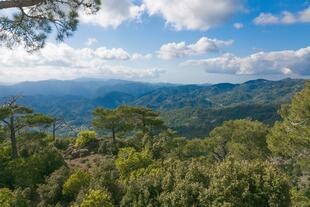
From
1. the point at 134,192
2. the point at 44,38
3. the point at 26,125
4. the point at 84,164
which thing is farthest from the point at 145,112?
the point at 44,38

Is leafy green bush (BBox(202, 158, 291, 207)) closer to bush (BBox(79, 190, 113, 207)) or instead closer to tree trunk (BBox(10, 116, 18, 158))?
bush (BBox(79, 190, 113, 207))

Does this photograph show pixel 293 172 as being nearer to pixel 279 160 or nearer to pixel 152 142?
pixel 279 160

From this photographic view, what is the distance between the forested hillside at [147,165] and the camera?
20172 millimetres

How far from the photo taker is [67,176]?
29.2 meters

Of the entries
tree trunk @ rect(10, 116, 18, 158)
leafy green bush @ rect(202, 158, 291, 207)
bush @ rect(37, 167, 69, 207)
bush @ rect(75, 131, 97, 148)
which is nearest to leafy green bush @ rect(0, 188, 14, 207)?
bush @ rect(37, 167, 69, 207)

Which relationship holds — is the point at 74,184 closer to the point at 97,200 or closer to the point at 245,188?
the point at 97,200

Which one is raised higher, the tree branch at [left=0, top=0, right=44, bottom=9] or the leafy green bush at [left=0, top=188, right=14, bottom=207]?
the tree branch at [left=0, top=0, right=44, bottom=9]

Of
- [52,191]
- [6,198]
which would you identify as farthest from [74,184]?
[6,198]

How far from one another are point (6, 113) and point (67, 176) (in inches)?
341

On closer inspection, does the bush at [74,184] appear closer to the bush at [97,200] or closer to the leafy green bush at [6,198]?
the leafy green bush at [6,198]

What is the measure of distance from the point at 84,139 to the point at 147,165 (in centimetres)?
1626

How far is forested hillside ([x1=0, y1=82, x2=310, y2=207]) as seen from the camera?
20.2 metres

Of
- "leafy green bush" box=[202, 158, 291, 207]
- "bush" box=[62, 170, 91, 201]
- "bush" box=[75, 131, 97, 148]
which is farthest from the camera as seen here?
"bush" box=[75, 131, 97, 148]

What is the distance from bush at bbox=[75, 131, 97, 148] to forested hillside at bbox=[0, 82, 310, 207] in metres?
0.12
